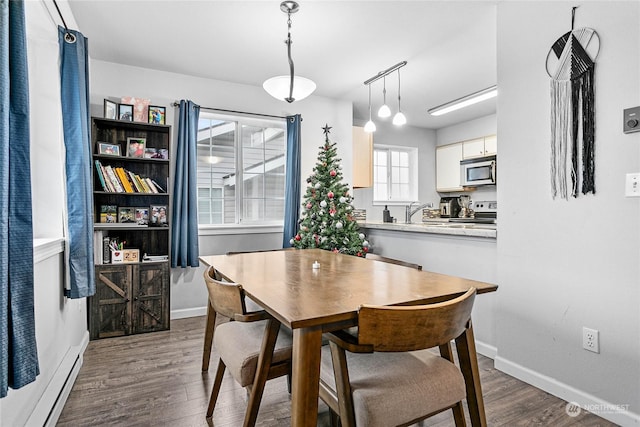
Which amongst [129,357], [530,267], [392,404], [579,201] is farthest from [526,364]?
[129,357]

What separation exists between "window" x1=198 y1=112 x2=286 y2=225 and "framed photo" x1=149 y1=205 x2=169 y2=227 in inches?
17.2

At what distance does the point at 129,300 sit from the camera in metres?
3.06

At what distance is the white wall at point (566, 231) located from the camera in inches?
69.3

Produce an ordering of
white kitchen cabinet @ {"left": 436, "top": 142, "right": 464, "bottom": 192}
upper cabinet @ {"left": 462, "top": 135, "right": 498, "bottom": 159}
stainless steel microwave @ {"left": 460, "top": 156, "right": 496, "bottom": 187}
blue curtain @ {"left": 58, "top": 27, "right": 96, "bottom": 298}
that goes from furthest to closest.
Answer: white kitchen cabinet @ {"left": 436, "top": 142, "right": 464, "bottom": 192} < upper cabinet @ {"left": 462, "top": 135, "right": 498, "bottom": 159} < stainless steel microwave @ {"left": 460, "top": 156, "right": 496, "bottom": 187} < blue curtain @ {"left": 58, "top": 27, "right": 96, "bottom": 298}

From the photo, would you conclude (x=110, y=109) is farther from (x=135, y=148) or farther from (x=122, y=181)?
(x=122, y=181)

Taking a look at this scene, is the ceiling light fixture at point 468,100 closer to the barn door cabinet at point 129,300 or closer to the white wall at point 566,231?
the white wall at point 566,231

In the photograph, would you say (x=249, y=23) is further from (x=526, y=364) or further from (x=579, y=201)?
(x=526, y=364)

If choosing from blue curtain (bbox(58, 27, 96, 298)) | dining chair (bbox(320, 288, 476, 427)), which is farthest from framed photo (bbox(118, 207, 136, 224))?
dining chair (bbox(320, 288, 476, 427))

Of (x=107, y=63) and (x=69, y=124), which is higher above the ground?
(x=107, y=63)

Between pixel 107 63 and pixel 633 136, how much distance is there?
4058 millimetres

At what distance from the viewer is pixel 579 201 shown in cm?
196

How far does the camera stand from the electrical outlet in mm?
1867

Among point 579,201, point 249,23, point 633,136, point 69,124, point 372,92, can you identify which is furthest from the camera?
point 372,92

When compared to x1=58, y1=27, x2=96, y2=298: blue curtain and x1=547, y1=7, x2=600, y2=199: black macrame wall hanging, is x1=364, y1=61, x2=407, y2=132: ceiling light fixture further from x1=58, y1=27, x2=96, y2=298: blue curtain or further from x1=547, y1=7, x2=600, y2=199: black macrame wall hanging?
x1=58, y1=27, x2=96, y2=298: blue curtain
